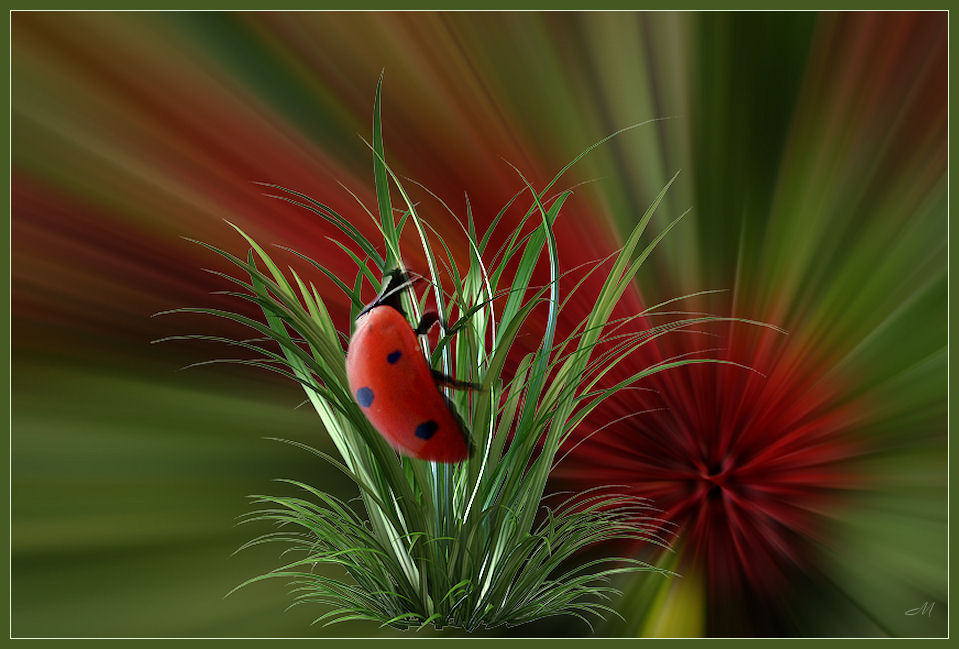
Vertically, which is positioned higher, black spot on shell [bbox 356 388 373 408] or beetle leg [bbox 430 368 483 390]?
beetle leg [bbox 430 368 483 390]

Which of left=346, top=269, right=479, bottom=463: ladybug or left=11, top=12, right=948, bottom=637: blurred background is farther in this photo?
left=11, top=12, right=948, bottom=637: blurred background

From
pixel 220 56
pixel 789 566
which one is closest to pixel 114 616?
pixel 220 56

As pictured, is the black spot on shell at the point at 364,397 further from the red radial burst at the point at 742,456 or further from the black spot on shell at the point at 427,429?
the red radial burst at the point at 742,456

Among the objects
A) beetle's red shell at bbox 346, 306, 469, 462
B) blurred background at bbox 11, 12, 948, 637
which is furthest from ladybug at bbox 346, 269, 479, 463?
blurred background at bbox 11, 12, 948, 637

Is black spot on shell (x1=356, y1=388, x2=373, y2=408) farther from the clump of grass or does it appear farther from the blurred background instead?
the blurred background

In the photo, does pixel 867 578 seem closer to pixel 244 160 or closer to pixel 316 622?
pixel 316 622

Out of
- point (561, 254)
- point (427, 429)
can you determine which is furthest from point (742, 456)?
point (427, 429)

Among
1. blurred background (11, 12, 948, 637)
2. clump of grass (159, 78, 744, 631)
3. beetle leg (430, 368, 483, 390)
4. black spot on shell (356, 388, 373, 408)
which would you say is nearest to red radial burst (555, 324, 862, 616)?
blurred background (11, 12, 948, 637)
